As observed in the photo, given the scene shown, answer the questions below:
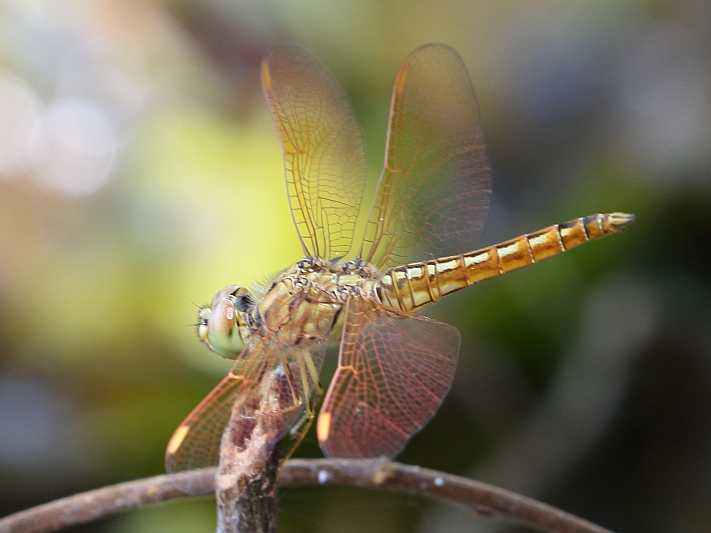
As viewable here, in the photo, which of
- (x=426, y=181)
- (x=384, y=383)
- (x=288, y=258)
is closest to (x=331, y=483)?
(x=384, y=383)

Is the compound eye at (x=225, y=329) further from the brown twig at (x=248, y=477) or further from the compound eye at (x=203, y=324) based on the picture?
the brown twig at (x=248, y=477)

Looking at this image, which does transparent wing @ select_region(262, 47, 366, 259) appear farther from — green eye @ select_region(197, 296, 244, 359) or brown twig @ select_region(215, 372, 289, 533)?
brown twig @ select_region(215, 372, 289, 533)

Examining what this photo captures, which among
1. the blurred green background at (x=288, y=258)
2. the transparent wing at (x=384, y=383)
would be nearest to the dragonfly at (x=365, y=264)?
the transparent wing at (x=384, y=383)

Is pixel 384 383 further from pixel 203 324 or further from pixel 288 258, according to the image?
pixel 288 258

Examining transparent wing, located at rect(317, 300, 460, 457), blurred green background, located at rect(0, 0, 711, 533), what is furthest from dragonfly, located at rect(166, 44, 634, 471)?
blurred green background, located at rect(0, 0, 711, 533)

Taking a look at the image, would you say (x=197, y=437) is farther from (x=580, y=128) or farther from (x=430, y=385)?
(x=580, y=128)
